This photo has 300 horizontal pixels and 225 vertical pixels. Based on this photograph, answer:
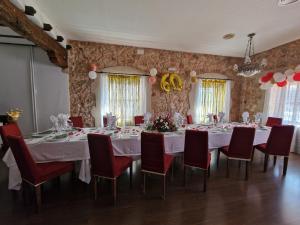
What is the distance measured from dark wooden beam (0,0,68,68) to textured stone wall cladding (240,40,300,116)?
5862 millimetres

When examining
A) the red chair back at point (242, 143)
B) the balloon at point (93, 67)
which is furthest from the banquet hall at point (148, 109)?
the balloon at point (93, 67)

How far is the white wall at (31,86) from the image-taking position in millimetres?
4129

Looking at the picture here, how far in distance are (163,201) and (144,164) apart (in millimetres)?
567

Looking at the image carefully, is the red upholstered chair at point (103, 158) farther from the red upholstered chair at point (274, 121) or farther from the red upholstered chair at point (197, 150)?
the red upholstered chair at point (274, 121)

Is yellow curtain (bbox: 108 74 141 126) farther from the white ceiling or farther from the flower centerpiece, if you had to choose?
the flower centerpiece

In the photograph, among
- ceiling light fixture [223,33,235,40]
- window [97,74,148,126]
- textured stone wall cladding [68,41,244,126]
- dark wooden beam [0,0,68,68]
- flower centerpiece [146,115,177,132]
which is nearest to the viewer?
dark wooden beam [0,0,68,68]

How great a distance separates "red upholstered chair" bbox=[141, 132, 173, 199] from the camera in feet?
6.97

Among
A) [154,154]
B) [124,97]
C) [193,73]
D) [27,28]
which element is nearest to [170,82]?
[193,73]

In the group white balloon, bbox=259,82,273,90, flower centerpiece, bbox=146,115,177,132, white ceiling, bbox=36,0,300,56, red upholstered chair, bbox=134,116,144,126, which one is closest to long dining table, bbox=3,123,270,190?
flower centerpiece, bbox=146,115,177,132

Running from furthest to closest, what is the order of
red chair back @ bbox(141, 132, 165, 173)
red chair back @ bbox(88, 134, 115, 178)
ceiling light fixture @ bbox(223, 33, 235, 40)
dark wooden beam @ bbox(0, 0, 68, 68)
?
ceiling light fixture @ bbox(223, 33, 235, 40) < red chair back @ bbox(141, 132, 165, 173) < red chair back @ bbox(88, 134, 115, 178) < dark wooden beam @ bbox(0, 0, 68, 68)

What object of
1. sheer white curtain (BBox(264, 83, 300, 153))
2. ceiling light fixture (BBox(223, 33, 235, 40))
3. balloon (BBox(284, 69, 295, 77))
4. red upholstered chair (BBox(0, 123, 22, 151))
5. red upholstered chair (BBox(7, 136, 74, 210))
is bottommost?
red upholstered chair (BBox(7, 136, 74, 210))

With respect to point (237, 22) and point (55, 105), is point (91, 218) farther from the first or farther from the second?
point (237, 22)

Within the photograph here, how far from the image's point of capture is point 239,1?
2.50 m

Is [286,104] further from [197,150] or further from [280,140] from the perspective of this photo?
[197,150]
